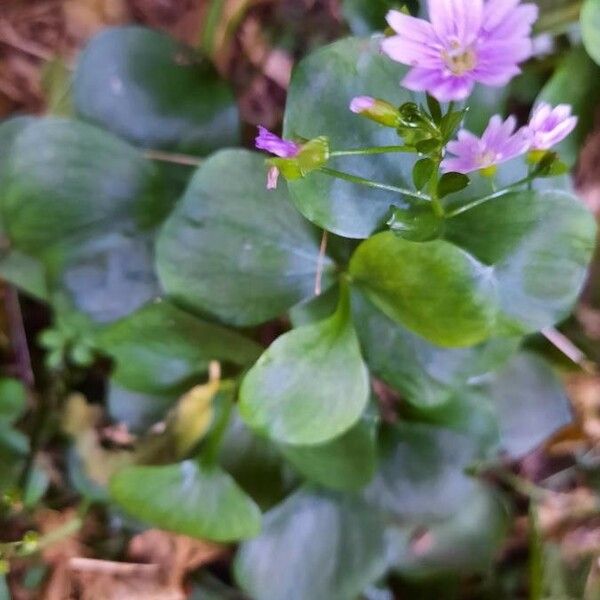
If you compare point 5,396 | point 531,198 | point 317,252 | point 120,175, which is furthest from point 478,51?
point 5,396

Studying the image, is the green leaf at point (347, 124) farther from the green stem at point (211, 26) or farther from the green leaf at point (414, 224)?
the green stem at point (211, 26)

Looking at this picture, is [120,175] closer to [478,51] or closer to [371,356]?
[371,356]

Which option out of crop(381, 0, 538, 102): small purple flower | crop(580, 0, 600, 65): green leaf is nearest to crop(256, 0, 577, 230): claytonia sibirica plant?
crop(381, 0, 538, 102): small purple flower

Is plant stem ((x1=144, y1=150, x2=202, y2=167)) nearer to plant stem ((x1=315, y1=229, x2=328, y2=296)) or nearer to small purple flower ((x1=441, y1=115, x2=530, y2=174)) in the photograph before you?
plant stem ((x1=315, y1=229, x2=328, y2=296))

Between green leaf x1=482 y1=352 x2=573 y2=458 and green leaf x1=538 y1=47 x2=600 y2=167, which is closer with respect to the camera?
green leaf x1=538 y1=47 x2=600 y2=167

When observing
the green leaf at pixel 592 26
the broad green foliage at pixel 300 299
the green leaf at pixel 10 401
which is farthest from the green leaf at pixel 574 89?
the green leaf at pixel 10 401

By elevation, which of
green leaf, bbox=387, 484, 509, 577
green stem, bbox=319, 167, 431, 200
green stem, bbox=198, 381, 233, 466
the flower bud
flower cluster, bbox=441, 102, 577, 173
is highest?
the flower bud
